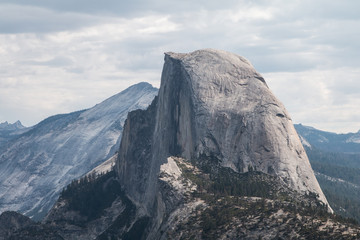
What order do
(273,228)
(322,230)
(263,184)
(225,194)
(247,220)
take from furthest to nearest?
(263,184) → (225,194) → (247,220) → (273,228) → (322,230)

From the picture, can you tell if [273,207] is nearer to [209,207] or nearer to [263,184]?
[209,207]

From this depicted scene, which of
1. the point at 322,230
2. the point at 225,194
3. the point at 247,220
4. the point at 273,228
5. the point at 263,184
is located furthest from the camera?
the point at 263,184

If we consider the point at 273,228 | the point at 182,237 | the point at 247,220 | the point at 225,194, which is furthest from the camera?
the point at 225,194

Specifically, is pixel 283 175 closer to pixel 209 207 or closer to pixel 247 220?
pixel 209 207

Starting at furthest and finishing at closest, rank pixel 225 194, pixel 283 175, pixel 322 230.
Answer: pixel 283 175 < pixel 225 194 < pixel 322 230

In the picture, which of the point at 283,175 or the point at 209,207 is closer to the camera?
the point at 209,207

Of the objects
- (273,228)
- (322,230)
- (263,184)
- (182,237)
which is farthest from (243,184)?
(322,230)

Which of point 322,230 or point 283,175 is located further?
point 283,175

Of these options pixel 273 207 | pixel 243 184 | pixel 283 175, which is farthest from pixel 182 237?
pixel 283 175
